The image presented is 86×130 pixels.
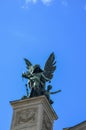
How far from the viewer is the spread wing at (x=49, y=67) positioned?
91.2 ft

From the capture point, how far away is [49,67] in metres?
28.4

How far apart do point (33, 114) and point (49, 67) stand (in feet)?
12.4

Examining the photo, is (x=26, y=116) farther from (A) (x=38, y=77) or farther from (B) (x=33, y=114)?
(A) (x=38, y=77)

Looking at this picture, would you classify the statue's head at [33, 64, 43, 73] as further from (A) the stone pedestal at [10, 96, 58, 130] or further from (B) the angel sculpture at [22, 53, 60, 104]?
(A) the stone pedestal at [10, 96, 58, 130]

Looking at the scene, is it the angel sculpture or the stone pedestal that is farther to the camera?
the angel sculpture

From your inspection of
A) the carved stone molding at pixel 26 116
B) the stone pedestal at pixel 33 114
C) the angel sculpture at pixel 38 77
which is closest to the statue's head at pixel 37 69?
the angel sculpture at pixel 38 77

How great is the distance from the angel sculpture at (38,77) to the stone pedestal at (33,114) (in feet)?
1.76

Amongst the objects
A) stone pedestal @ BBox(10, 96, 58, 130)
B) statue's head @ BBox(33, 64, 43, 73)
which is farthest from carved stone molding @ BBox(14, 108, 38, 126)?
statue's head @ BBox(33, 64, 43, 73)

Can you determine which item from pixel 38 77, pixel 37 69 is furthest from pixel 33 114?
pixel 37 69

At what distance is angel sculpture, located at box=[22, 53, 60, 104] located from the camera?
87.0 feet

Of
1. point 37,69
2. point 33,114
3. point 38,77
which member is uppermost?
point 37,69

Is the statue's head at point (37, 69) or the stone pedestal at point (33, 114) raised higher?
the statue's head at point (37, 69)

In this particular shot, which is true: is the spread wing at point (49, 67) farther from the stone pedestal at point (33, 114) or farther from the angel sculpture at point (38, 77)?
the stone pedestal at point (33, 114)

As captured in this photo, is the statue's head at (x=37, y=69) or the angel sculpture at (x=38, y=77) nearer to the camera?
the angel sculpture at (x=38, y=77)
